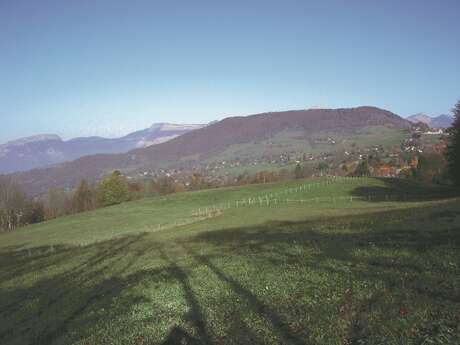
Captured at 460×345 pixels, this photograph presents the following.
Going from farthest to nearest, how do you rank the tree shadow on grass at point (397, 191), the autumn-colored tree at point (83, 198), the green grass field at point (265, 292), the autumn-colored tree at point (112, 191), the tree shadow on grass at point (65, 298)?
the autumn-colored tree at point (83, 198)
the autumn-colored tree at point (112, 191)
the tree shadow on grass at point (397, 191)
the tree shadow on grass at point (65, 298)
the green grass field at point (265, 292)

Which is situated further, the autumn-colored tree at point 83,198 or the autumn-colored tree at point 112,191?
the autumn-colored tree at point 83,198

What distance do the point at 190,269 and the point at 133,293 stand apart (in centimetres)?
462

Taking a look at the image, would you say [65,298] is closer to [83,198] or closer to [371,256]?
[371,256]

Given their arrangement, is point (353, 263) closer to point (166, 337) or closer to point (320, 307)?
point (320, 307)

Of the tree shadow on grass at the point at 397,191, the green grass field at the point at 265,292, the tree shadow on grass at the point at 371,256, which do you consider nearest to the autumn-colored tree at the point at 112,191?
the tree shadow on grass at the point at 397,191

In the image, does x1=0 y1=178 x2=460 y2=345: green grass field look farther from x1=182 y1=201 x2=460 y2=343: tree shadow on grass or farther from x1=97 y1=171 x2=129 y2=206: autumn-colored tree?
x1=97 y1=171 x2=129 y2=206: autumn-colored tree

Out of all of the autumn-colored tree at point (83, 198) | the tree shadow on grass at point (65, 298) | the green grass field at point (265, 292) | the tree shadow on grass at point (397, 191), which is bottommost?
the autumn-colored tree at point (83, 198)

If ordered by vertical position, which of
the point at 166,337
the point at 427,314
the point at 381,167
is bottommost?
the point at 381,167

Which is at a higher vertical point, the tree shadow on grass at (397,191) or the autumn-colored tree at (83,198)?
the tree shadow on grass at (397,191)

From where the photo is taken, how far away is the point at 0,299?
27.5 metres

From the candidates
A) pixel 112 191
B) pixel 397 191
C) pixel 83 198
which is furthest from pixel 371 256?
pixel 83 198

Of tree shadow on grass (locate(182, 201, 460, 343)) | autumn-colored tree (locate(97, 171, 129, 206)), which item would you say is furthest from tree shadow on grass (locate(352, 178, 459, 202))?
autumn-colored tree (locate(97, 171, 129, 206))

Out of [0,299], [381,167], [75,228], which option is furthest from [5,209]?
[381,167]

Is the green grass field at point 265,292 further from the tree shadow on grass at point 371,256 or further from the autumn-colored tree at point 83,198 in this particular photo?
the autumn-colored tree at point 83,198
